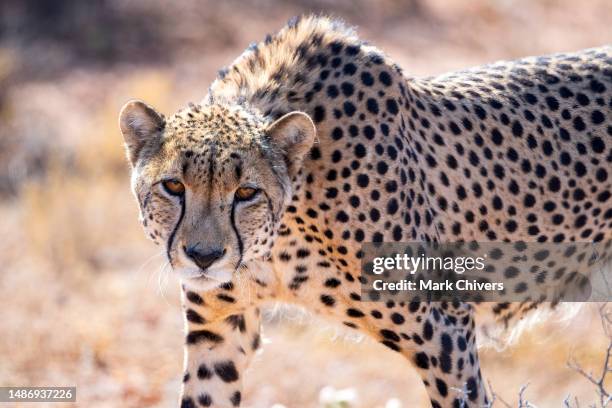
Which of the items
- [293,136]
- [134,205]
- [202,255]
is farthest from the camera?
[134,205]

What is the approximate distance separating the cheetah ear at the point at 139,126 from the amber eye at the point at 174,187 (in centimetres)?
24

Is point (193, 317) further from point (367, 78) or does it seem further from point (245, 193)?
point (367, 78)

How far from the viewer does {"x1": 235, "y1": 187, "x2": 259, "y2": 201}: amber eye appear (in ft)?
13.0

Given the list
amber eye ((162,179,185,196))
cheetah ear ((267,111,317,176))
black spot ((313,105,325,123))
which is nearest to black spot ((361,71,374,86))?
black spot ((313,105,325,123))

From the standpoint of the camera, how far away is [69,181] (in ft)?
33.4

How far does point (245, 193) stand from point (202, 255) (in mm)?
336

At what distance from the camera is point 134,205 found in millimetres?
10008

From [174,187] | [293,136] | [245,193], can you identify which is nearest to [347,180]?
[293,136]

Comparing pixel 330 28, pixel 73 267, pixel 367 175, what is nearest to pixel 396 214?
pixel 367 175

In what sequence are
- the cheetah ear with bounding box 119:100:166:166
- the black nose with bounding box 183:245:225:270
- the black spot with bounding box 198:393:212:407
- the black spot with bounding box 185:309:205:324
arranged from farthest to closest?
the black spot with bounding box 198:393:212:407, the black spot with bounding box 185:309:205:324, the cheetah ear with bounding box 119:100:166:166, the black nose with bounding box 183:245:225:270

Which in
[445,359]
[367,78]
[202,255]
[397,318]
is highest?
[367,78]

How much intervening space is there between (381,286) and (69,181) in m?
6.47

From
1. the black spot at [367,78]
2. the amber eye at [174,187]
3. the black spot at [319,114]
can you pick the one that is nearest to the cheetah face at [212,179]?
the amber eye at [174,187]

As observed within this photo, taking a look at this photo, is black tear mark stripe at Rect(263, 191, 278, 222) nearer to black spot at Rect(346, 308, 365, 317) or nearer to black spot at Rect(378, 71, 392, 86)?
black spot at Rect(346, 308, 365, 317)
